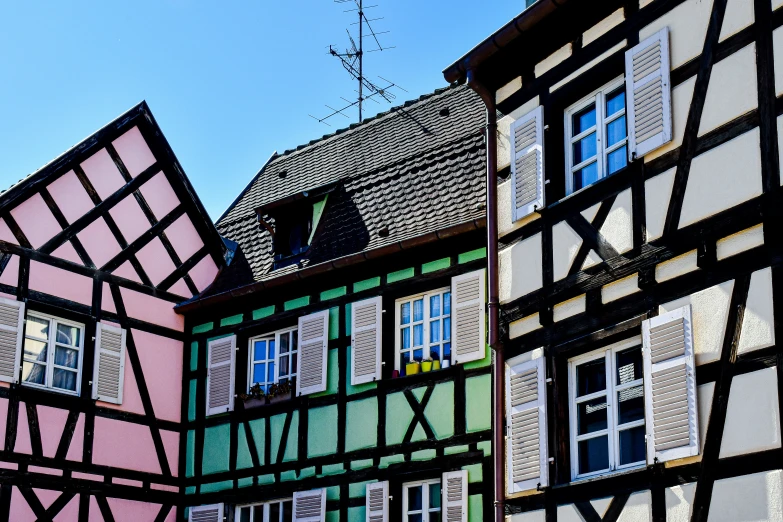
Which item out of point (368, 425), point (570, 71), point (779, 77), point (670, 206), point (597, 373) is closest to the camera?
point (779, 77)

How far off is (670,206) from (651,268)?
0.55m

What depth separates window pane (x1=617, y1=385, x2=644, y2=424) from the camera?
11305 mm

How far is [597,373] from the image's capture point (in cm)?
1203

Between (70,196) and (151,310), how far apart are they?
197cm

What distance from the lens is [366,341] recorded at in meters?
16.6

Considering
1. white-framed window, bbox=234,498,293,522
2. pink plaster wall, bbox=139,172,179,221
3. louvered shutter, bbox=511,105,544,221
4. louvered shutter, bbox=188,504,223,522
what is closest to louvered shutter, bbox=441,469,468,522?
white-framed window, bbox=234,498,293,522

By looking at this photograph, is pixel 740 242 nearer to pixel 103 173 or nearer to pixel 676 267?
pixel 676 267

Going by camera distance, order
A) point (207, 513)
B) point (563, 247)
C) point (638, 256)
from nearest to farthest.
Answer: point (638, 256) → point (563, 247) → point (207, 513)

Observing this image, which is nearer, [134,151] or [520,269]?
[520,269]

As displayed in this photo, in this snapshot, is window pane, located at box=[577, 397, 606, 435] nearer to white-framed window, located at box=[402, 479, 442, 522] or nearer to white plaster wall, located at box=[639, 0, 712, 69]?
white plaster wall, located at box=[639, 0, 712, 69]

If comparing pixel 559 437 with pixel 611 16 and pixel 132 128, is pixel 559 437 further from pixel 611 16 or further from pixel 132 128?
pixel 132 128

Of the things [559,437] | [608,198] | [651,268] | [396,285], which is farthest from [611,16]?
[396,285]

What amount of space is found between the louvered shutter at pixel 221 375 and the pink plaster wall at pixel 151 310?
33.5 inches

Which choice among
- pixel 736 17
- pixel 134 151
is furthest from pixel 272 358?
pixel 736 17
